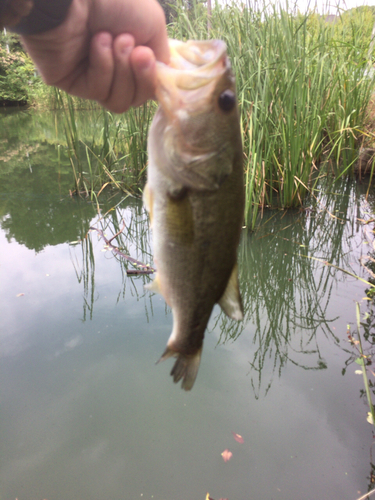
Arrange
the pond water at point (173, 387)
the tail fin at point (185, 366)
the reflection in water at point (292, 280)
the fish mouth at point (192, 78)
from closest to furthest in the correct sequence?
the fish mouth at point (192, 78), the tail fin at point (185, 366), the pond water at point (173, 387), the reflection in water at point (292, 280)

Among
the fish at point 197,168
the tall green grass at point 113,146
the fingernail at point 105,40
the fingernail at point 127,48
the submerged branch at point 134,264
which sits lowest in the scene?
the submerged branch at point 134,264

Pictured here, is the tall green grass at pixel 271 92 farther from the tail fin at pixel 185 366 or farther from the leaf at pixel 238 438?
the tail fin at pixel 185 366

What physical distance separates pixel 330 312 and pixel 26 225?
4330mm

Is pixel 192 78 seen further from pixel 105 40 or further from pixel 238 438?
pixel 238 438

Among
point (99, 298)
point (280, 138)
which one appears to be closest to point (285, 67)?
point (280, 138)

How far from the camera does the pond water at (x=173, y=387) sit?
6.56 ft

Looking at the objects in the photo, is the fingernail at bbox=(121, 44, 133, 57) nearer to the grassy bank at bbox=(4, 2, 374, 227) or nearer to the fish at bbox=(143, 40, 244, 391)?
the fish at bbox=(143, 40, 244, 391)

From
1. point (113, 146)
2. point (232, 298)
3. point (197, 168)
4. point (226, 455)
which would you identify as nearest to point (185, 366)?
point (232, 298)

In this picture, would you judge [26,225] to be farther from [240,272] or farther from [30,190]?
[240,272]

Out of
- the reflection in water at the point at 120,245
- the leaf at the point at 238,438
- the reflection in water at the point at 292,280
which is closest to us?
the leaf at the point at 238,438

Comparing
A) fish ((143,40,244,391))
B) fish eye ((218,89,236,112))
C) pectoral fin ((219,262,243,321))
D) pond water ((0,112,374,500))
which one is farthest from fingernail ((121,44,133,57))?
pond water ((0,112,374,500))

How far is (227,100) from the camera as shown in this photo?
1013 millimetres

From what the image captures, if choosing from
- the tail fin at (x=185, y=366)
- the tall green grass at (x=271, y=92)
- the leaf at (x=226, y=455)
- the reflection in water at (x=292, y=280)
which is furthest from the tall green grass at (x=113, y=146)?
the tail fin at (x=185, y=366)

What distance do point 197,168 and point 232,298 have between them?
423 millimetres
